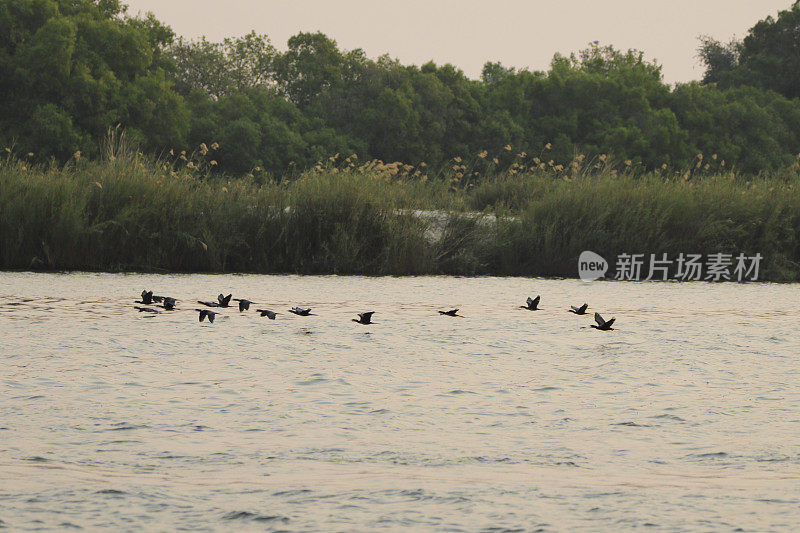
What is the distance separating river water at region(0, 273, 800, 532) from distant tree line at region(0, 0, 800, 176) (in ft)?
76.2

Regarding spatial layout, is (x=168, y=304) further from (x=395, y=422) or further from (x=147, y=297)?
(x=395, y=422)

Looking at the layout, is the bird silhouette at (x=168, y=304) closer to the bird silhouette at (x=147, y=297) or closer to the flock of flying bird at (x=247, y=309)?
the flock of flying bird at (x=247, y=309)

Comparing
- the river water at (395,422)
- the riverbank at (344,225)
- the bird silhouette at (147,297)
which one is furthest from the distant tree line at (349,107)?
the river water at (395,422)

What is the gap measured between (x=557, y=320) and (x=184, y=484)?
4092 millimetres

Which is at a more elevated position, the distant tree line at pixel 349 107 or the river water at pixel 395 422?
the distant tree line at pixel 349 107

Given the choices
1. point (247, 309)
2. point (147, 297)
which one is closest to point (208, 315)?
point (247, 309)

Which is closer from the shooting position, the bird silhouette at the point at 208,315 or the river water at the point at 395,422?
the river water at the point at 395,422

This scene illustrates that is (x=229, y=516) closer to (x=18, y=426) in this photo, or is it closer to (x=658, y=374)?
(x=18, y=426)

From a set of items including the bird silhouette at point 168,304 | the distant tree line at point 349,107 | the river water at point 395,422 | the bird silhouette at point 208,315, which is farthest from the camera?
the distant tree line at point 349,107

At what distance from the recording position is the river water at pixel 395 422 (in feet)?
7.61

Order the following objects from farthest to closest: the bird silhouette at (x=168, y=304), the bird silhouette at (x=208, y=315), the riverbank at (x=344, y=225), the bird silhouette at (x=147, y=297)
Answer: the riverbank at (x=344, y=225)
the bird silhouette at (x=147, y=297)
the bird silhouette at (x=168, y=304)
the bird silhouette at (x=208, y=315)

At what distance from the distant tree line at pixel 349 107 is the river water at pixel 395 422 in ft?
76.2

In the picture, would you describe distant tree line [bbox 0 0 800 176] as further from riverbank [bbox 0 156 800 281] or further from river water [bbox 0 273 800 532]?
river water [bbox 0 273 800 532]

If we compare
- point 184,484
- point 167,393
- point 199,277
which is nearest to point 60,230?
point 199,277
